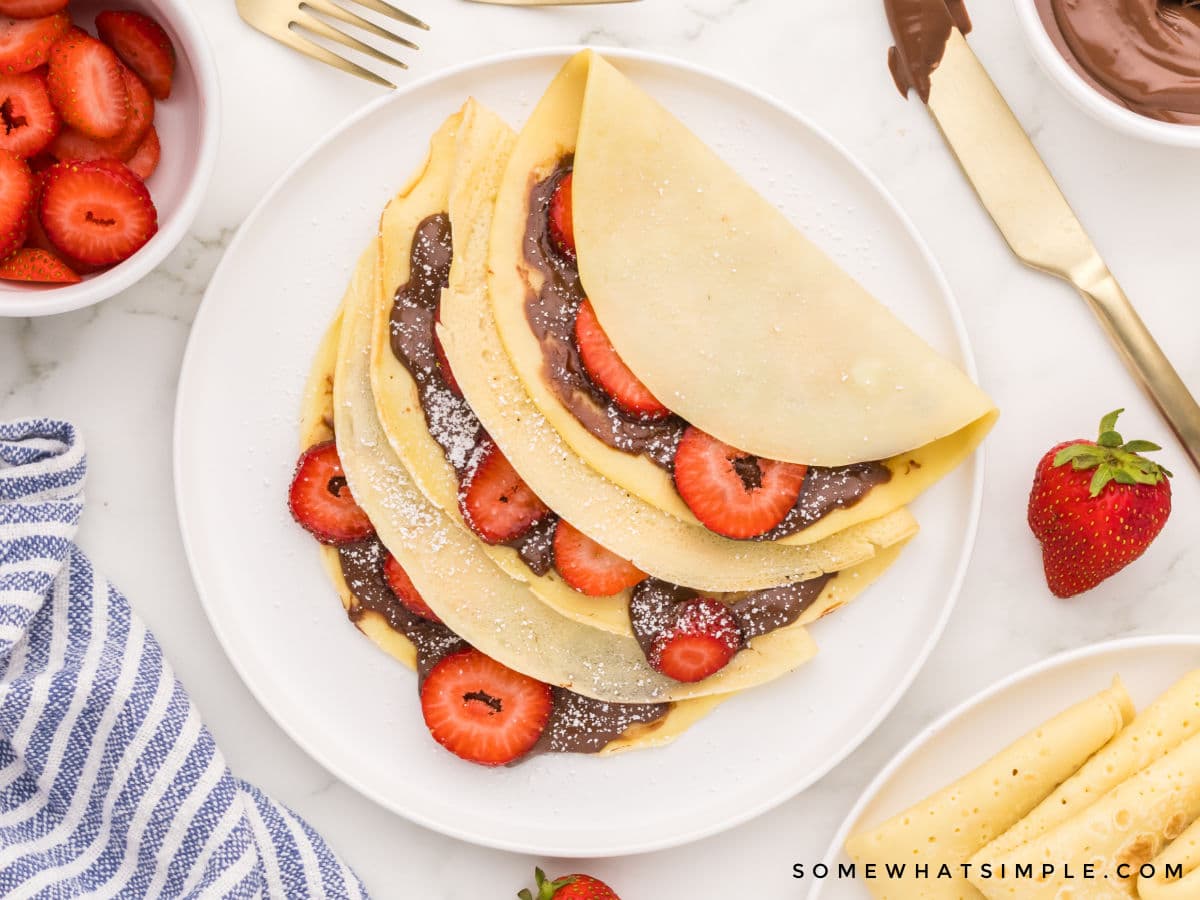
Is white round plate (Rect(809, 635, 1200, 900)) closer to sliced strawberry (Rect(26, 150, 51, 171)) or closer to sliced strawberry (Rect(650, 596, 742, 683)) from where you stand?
sliced strawberry (Rect(650, 596, 742, 683))

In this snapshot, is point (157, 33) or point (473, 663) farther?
point (473, 663)

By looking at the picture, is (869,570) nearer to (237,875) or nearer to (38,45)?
(237,875)

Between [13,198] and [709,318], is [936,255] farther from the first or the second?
[13,198]

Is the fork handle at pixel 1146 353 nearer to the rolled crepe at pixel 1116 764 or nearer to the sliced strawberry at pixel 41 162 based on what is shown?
the rolled crepe at pixel 1116 764

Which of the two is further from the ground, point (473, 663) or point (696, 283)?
point (696, 283)

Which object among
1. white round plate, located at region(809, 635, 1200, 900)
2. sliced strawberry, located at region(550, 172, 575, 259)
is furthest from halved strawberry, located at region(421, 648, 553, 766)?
sliced strawberry, located at region(550, 172, 575, 259)

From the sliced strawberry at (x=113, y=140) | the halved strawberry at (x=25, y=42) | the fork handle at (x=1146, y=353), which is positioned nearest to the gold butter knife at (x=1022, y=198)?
the fork handle at (x=1146, y=353)

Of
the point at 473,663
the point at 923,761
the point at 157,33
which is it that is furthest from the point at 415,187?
the point at 923,761
